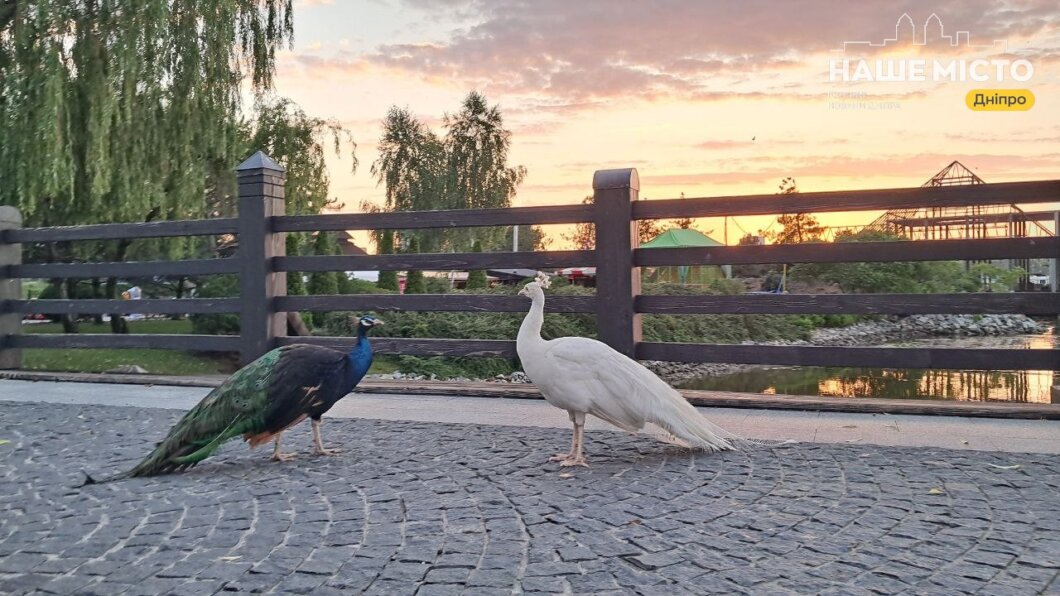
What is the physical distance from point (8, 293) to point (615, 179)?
7.04m

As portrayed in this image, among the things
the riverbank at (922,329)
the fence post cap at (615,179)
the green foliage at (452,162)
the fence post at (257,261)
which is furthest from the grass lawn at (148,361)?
the green foliage at (452,162)

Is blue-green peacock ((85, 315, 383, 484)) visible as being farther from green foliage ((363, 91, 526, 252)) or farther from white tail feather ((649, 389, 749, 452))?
green foliage ((363, 91, 526, 252))

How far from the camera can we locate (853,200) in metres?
5.56

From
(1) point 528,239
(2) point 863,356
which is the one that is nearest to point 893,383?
(2) point 863,356

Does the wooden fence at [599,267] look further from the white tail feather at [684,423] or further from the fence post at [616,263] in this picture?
the white tail feather at [684,423]

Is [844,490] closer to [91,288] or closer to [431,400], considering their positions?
[431,400]

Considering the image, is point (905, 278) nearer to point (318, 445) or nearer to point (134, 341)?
point (134, 341)

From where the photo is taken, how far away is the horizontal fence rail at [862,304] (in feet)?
16.8

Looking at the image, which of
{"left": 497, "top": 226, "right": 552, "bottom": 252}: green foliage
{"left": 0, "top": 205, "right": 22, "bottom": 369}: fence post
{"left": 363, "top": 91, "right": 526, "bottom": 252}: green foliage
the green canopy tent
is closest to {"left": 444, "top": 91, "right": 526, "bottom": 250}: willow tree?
{"left": 363, "top": 91, "right": 526, "bottom": 252}: green foliage

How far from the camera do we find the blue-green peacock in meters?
3.98

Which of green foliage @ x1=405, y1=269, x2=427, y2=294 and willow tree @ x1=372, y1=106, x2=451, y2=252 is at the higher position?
willow tree @ x1=372, y1=106, x2=451, y2=252

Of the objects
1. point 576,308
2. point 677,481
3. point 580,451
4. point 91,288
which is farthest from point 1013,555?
point 91,288

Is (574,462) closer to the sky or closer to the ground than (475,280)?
closer to the ground

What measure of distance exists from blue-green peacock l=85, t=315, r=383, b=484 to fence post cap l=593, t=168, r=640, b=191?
275cm
